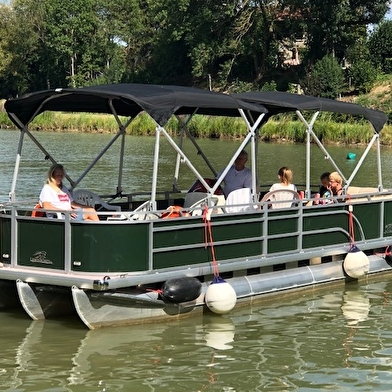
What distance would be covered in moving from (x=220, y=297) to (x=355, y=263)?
112 inches

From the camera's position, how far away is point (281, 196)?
12.0 m

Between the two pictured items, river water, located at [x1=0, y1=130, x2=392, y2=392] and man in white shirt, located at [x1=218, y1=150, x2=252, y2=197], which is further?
man in white shirt, located at [x1=218, y1=150, x2=252, y2=197]

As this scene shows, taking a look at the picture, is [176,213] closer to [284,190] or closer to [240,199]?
[240,199]

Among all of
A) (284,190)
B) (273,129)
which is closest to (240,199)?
(284,190)

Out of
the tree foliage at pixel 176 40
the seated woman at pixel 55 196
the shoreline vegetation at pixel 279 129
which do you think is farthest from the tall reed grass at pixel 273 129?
the seated woman at pixel 55 196

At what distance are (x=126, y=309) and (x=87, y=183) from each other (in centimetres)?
1714

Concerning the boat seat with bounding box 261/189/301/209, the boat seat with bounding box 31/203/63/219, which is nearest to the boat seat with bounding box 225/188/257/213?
the boat seat with bounding box 261/189/301/209

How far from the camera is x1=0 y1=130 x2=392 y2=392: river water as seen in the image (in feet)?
27.7

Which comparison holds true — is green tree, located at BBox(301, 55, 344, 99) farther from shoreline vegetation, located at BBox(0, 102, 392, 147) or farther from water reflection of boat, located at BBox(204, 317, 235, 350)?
water reflection of boat, located at BBox(204, 317, 235, 350)

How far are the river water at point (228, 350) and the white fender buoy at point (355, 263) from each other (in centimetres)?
28

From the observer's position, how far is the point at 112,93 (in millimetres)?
9969

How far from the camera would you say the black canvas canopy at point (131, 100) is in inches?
391

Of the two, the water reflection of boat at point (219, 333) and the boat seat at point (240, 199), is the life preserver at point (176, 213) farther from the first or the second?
the water reflection of boat at point (219, 333)

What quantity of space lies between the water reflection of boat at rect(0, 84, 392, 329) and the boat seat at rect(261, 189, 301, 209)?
3 cm
